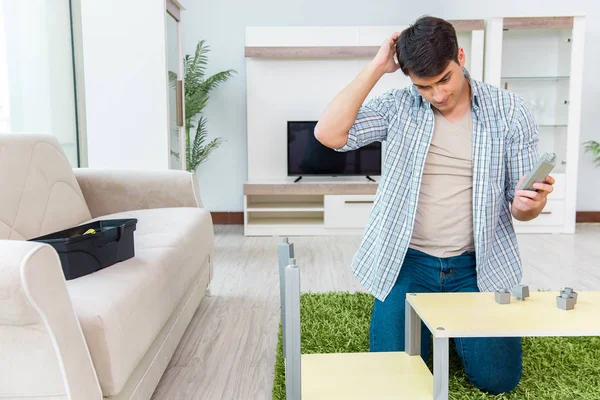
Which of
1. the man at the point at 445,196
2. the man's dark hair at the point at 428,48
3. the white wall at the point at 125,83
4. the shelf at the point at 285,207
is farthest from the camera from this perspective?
the shelf at the point at 285,207

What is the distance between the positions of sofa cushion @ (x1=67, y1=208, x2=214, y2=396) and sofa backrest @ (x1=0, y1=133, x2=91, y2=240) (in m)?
0.29

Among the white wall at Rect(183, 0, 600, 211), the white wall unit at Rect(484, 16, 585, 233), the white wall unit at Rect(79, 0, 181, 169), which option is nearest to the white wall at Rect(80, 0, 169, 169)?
the white wall unit at Rect(79, 0, 181, 169)

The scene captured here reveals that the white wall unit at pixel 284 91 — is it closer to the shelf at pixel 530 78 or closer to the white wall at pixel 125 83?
the shelf at pixel 530 78

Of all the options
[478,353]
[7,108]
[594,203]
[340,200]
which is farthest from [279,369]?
[594,203]

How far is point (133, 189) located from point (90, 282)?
3.95 feet

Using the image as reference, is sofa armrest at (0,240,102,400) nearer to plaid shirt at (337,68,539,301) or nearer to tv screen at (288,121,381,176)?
plaid shirt at (337,68,539,301)

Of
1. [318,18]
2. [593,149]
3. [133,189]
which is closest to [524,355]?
[133,189]

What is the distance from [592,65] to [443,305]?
4347 millimetres

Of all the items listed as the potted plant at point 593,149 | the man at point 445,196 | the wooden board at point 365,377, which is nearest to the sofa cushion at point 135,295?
the wooden board at point 365,377

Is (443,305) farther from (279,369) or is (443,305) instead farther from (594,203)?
(594,203)

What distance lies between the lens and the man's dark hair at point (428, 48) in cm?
138

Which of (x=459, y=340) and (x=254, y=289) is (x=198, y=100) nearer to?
(x=254, y=289)

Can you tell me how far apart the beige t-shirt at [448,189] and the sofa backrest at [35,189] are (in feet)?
4.16

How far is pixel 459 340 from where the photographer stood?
5.64ft
